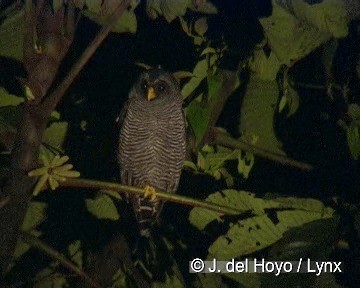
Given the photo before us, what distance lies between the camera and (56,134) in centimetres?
226

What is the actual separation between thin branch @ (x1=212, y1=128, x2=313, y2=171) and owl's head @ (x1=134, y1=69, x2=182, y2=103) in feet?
2.54

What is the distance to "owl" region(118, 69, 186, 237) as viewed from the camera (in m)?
3.13

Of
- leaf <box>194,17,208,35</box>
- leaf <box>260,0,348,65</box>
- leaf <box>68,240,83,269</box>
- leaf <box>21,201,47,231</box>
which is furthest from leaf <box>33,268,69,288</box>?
leaf <box>260,0,348,65</box>

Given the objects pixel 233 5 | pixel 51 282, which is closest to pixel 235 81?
pixel 233 5

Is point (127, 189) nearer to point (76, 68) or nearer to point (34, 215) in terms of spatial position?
point (76, 68)

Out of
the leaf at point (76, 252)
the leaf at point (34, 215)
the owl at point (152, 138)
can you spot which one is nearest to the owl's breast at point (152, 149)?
the owl at point (152, 138)

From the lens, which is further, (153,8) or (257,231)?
(153,8)

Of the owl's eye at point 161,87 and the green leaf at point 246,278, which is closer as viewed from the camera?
the green leaf at point 246,278

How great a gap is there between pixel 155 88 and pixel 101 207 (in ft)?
3.62

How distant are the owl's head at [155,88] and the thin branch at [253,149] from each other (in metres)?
0.78

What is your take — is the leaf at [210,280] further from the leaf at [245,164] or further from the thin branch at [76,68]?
the thin branch at [76,68]

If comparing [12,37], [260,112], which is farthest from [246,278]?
[12,37]

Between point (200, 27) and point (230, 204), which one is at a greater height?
point (200, 27)

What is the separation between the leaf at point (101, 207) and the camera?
235 centimetres
